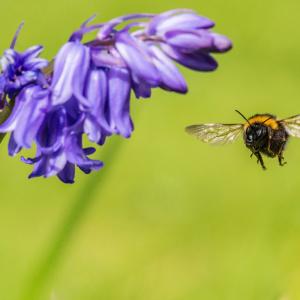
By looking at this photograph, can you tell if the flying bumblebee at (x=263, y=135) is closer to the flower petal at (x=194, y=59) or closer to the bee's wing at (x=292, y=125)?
the bee's wing at (x=292, y=125)

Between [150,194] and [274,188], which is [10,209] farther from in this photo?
[274,188]

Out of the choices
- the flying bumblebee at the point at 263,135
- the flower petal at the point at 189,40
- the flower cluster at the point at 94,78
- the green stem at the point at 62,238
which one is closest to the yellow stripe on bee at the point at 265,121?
the flying bumblebee at the point at 263,135

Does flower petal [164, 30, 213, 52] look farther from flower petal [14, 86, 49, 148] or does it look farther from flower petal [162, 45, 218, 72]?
flower petal [14, 86, 49, 148]

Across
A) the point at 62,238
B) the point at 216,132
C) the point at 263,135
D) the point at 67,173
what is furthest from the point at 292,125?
the point at 67,173

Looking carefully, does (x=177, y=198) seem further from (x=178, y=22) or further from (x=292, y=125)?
(x=178, y=22)

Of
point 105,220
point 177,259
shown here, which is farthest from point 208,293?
point 105,220

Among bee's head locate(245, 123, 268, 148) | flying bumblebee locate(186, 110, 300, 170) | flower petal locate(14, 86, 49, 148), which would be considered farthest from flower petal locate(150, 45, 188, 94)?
bee's head locate(245, 123, 268, 148)
